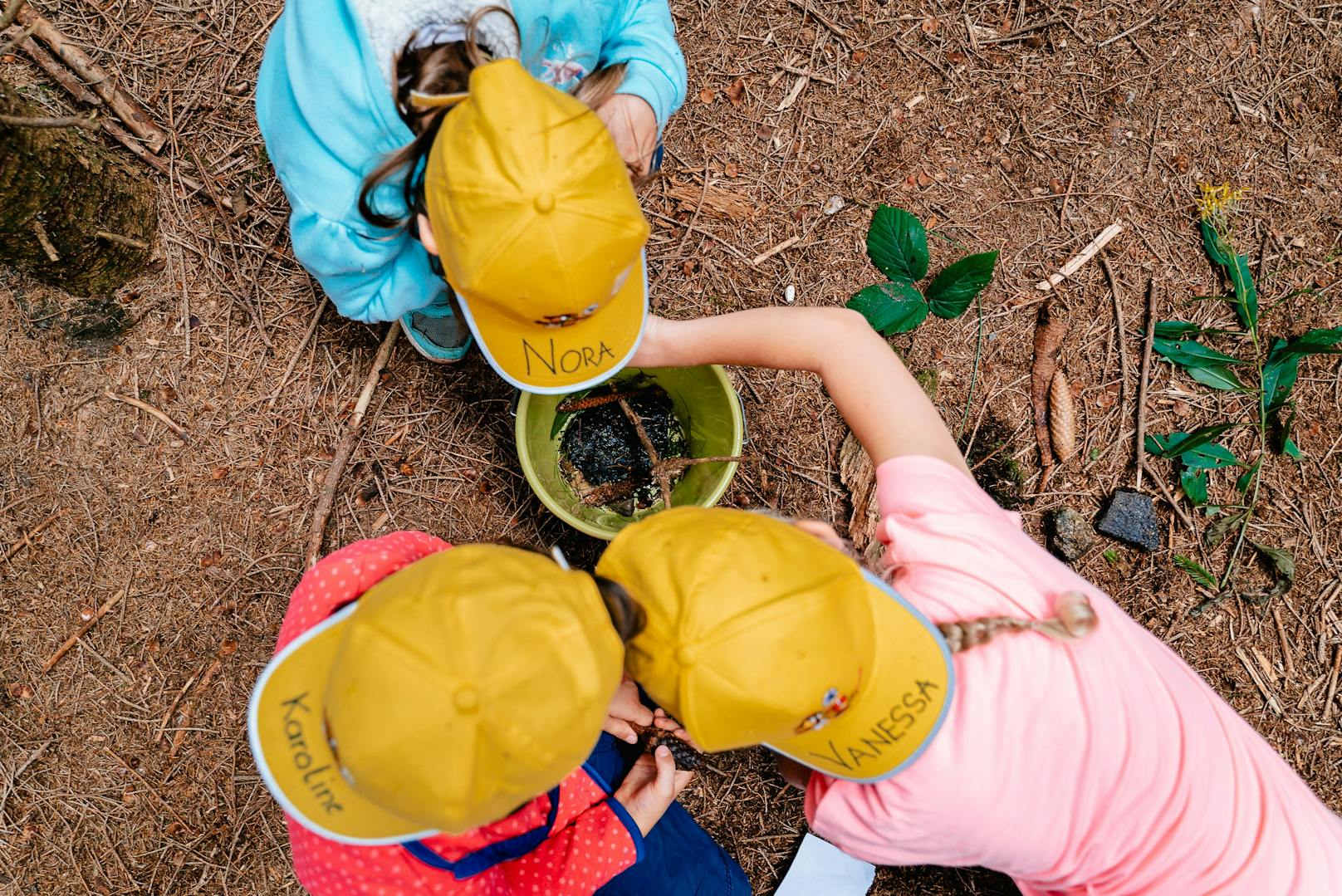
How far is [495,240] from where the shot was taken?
40.4 inches

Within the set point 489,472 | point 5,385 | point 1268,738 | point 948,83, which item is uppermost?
point 948,83

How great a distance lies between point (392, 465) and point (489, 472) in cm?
23

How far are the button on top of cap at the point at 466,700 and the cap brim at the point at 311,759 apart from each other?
0.82ft

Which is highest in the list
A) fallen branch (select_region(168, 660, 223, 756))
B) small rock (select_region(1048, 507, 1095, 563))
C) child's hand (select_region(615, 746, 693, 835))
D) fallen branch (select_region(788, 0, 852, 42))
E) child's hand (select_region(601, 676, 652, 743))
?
fallen branch (select_region(788, 0, 852, 42))

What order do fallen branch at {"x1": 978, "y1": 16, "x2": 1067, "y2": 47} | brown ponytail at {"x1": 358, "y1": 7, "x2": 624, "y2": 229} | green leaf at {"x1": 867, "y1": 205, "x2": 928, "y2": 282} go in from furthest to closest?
fallen branch at {"x1": 978, "y1": 16, "x2": 1067, "y2": 47}
green leaf at {"x1": 867, "y1": 205, "x2": 928, "y2": 282}
brown ponytail at {"x1": 358, "y1": 7, "x2": 624, "y2": 229}

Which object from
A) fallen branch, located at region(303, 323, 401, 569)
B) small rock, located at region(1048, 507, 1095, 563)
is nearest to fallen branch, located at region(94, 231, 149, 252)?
fallen branch, located at region(303, 323, 401, 569)

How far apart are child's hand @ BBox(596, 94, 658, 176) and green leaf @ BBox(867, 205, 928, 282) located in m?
0.57

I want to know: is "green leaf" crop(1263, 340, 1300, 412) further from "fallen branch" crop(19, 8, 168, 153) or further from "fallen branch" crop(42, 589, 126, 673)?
"fallen branch" crop(42, 589, 126, 673)

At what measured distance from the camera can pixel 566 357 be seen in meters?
1.27

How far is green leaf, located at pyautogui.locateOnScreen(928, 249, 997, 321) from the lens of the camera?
173 centimetres

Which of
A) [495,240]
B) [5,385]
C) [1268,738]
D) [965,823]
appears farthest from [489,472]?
[1268,738]

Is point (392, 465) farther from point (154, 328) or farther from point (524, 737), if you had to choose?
point (524, 737)

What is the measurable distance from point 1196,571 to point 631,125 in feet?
5.50

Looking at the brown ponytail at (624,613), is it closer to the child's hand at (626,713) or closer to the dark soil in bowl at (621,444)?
the child's hand at (626,713)
